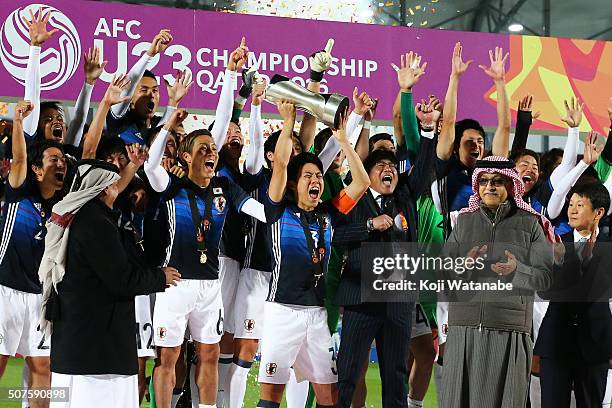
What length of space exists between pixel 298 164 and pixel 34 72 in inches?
70.9

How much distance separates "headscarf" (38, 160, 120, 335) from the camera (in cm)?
445

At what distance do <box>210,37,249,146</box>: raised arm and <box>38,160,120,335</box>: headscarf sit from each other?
2008 millimetres

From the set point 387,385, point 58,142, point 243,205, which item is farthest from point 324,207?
point 58,142

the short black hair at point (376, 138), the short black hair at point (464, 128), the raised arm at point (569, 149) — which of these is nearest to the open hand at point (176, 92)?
the short black hair at point (376, 138)

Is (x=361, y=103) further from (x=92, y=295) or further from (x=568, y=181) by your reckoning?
(x=92, y=295)

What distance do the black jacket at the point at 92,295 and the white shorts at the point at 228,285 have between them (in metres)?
2.28

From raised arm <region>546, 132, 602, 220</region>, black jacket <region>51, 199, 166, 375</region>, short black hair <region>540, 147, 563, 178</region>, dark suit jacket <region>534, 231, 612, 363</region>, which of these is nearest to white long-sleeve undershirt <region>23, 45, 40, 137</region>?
black jacket <region>51, 199, 166, 375</region>

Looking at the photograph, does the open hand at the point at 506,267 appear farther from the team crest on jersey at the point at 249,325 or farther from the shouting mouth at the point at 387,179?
the team crest on jersey at the point at 249,325

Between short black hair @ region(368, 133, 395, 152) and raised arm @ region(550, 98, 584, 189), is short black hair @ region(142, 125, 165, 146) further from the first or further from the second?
raised arm @ region(550, 98, 584, 189)

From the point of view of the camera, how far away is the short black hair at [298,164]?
593cm

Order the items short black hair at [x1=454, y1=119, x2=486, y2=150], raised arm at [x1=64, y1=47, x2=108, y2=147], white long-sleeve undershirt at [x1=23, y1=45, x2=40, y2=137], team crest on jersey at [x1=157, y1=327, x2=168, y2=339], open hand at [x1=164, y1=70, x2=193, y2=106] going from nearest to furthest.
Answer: team crest on jersey at [x1=157, y1=327, x2=168, y2=339] < white long-sleeve undershirt at [x1=23, y1=45, x2=40, y2=137] < raised arm at [x1=64, y1=47, x2=108, y2=147] < open hand at [x1=164, y1=70, x2=193, y2=106] < short black hair at [x1=454, y1=119, x2=486, y2=150]

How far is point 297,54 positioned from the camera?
7203 millimetres

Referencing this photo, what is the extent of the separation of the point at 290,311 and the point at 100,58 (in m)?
2.30

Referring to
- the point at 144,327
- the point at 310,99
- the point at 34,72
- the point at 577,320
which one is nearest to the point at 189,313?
the point at 144,327
